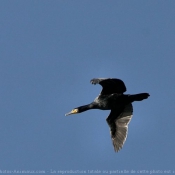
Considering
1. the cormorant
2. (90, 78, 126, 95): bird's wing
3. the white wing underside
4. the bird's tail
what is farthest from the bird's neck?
the bird's tail

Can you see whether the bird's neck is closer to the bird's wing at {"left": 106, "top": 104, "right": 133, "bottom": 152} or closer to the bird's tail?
the bird's wing at {"left": 106, "top": 104, "right": 133, "bottom": 152}

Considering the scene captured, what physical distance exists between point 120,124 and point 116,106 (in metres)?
0.87

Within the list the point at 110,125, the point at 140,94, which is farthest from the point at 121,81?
the point at 110,125

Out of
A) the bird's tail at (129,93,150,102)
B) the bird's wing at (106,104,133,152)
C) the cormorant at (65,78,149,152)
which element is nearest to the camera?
the bird's tail at (129,93,150,102)

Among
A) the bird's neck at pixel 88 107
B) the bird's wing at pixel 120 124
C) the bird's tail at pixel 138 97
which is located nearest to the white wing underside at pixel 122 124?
the bird's wing at pixel 120 124

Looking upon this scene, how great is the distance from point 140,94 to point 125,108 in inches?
67.6

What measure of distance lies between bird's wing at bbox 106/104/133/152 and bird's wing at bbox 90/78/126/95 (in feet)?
4.08

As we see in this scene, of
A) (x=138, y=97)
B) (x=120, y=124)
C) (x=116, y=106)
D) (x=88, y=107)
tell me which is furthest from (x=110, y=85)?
(x=120, y=124)

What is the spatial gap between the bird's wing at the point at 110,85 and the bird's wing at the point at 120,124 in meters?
1.24

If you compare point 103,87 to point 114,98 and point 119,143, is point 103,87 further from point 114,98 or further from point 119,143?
point 119,143

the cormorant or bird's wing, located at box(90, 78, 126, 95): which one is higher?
bird's wing, located at box(90, 78, 126, 95)

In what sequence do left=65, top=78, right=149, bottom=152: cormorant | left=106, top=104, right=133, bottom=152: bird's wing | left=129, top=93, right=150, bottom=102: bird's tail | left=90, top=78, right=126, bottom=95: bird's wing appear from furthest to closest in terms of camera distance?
left=106, top=104, right=133, bottom=152: bird's wing, left=65, top=78, right=149, bottom=152: cormorant, left=129, top=93, right=150, bottom=102: bird's tail, left=90, top=78, right=126, bottom=95: bird's wing

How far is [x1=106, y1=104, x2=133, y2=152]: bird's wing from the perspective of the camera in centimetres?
2767

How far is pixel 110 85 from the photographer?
87.5ft
